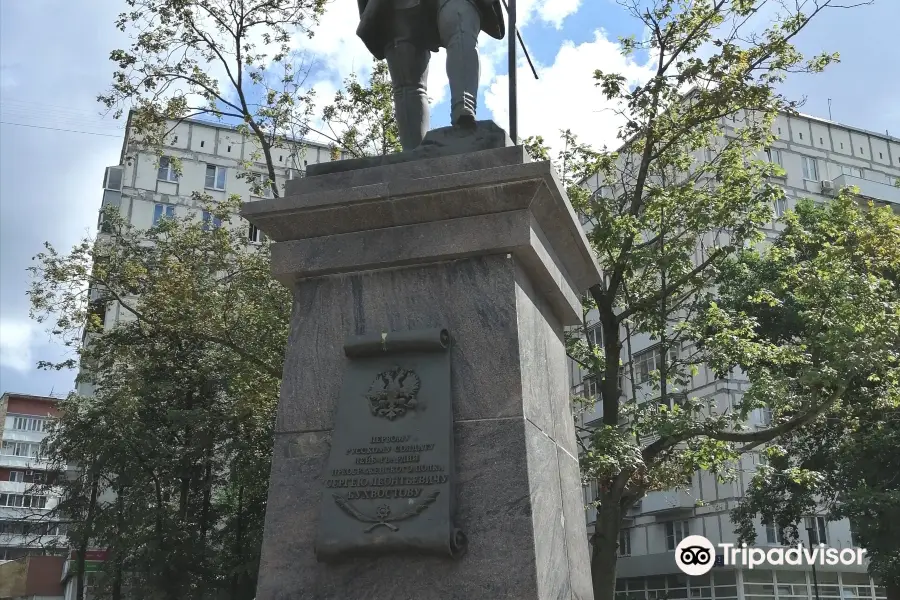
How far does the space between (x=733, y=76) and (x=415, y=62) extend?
415 inches

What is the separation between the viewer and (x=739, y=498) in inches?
A: 1088

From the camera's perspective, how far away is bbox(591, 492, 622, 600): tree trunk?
13.6 meters

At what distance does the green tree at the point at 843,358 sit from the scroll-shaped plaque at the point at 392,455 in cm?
1025

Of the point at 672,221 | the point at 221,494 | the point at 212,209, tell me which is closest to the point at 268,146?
the point at 212,209

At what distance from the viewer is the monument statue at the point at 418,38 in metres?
5.03

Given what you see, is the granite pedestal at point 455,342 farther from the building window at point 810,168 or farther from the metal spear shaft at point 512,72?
the building window at point 810,168

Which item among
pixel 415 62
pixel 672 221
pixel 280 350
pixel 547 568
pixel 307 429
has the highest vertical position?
pixel 672 221

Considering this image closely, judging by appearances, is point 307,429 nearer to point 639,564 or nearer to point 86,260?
point 86,260

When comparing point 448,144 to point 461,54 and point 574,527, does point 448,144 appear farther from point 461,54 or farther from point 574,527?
point 574,527

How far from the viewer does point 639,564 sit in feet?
112

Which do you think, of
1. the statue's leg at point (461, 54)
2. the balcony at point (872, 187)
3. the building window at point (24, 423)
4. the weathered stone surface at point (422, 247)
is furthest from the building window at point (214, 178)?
the weathered stone surface at point (422, 247)

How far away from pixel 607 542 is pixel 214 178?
3499 cm

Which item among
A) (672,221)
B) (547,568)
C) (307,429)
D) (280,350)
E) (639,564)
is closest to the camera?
(547,568)

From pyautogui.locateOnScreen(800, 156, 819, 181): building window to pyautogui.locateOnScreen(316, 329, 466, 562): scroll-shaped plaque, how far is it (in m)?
36.3
